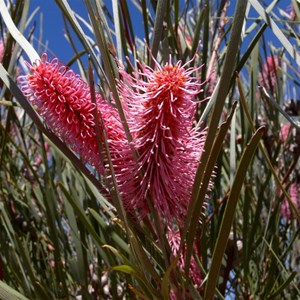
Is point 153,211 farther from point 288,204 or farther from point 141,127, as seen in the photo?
point 288,204

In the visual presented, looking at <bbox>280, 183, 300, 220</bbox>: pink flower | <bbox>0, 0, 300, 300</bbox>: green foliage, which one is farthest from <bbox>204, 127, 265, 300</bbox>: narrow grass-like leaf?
<bbox>280, 183, 300, 220</bbox>: pink flower

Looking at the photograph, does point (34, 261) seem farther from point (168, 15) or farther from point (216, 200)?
point (168, 15)

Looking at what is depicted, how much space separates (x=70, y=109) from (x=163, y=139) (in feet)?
0.21

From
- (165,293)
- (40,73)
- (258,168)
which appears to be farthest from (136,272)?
(258,168)

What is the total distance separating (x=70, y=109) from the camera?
0.40 m

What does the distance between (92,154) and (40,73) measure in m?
0.06

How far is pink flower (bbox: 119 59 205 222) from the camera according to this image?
379 mm

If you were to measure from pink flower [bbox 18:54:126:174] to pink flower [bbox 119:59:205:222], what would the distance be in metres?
0.02

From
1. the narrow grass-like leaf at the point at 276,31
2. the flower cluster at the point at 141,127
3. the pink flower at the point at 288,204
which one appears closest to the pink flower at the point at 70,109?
the flower cluster at the point at 141,127

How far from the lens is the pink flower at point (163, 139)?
0.38m

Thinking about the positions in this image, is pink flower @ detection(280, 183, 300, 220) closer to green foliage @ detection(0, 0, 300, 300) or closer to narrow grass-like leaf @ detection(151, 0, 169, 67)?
green foliage @ detection(0, 0, 300, 300)

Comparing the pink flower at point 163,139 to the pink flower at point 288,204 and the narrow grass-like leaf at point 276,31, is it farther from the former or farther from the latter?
the pink flower at point 288,204

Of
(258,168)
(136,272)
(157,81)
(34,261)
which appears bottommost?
(34,261)

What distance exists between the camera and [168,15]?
62cm
